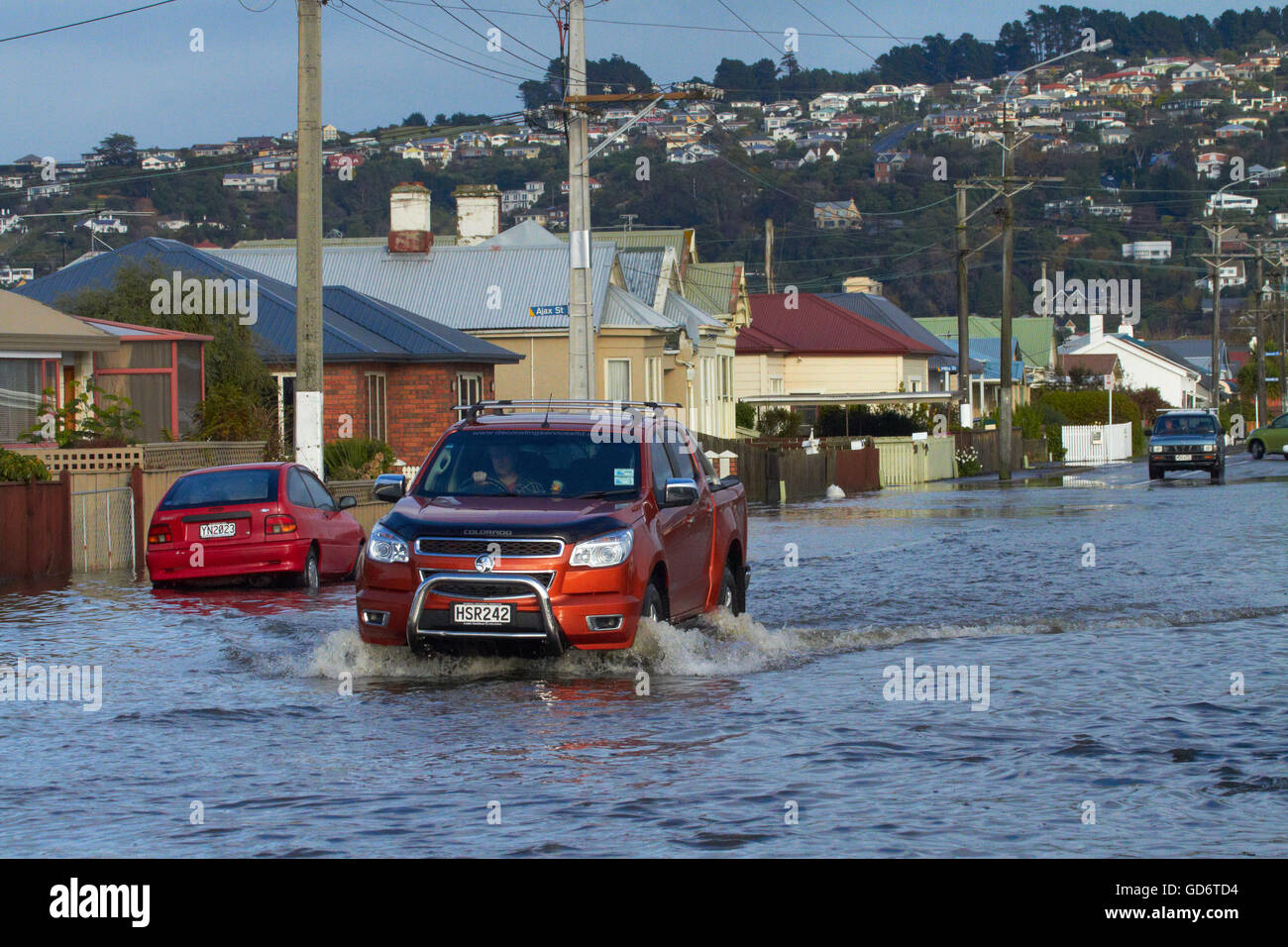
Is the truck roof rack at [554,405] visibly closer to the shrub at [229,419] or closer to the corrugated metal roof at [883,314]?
the shrub at [229,419]

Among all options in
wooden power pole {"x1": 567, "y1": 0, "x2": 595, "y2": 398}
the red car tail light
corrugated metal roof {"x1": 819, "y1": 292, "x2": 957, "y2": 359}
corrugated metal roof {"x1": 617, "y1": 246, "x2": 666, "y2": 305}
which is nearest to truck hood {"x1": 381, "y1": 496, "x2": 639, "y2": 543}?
the red car tail light

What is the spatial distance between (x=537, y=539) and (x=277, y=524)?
27.6 feet

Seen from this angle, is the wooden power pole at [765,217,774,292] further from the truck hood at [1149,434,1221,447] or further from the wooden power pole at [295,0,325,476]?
the wooden power pole at [295,0,325,476]

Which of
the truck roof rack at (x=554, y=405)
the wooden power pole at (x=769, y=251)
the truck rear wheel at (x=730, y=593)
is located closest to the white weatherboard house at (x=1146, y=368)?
the wooden power pole at (x=769, y=251)

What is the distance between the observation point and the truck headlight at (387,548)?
1177 centimetres

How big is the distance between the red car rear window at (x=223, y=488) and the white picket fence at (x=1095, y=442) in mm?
54439

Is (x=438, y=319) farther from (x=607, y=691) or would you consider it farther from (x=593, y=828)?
(x=593, y=828)

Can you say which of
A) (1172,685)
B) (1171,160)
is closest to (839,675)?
(1172,685)

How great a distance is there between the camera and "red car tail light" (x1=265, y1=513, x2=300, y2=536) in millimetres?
19297

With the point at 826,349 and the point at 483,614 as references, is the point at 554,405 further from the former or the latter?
the point at 826,349

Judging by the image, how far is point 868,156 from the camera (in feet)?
550

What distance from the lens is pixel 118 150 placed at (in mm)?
86938

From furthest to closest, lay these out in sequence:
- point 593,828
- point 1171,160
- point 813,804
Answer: point 1171,160, point 813,804, point 593,828
